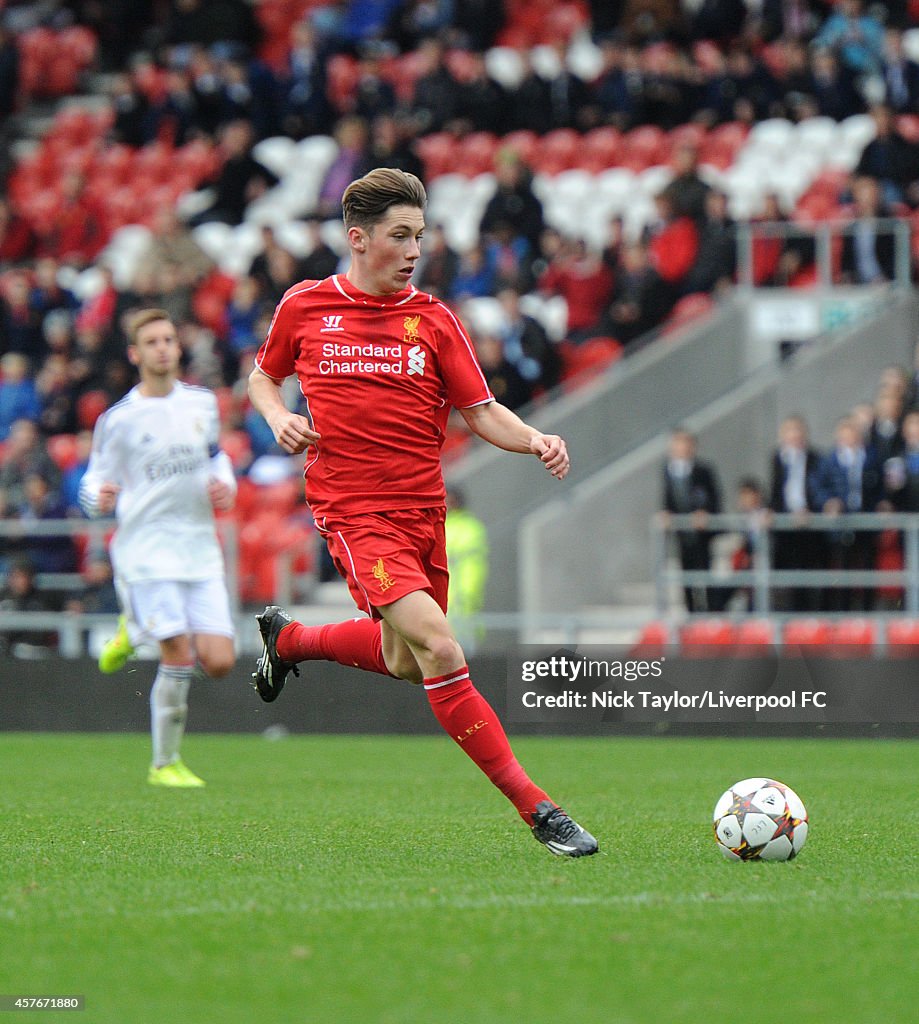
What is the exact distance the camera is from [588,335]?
730 inches

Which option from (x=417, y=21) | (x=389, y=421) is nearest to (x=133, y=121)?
(x=417, y=21)

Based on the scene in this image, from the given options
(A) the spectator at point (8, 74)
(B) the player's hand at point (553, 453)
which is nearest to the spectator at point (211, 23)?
(A) the spectator at point (8, 74)

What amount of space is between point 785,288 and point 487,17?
6976 mm

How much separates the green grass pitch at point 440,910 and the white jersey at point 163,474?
1204 mm

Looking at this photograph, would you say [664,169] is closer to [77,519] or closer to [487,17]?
[487,17]

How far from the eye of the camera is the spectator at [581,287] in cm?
1855

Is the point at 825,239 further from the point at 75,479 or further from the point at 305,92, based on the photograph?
the point at 305,92

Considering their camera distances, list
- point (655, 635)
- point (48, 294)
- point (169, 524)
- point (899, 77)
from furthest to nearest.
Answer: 1. point (48, 294)
2. point (899, 77)
3. point (655, 635)
4. point (169, 524)

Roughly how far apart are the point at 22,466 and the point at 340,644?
10.6m

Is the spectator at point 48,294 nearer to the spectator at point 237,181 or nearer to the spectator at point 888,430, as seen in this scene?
the spectator at point 237,181

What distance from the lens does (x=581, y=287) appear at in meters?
18.5

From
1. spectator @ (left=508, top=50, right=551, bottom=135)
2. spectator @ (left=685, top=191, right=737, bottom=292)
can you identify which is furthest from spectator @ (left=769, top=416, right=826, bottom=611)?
spectator @ (left=508, top=50, right=551, bottom=135)

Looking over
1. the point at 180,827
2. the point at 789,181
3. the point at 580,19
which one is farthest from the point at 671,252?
the point at 180,827

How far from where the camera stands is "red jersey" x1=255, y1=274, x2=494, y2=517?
6.94 meters
